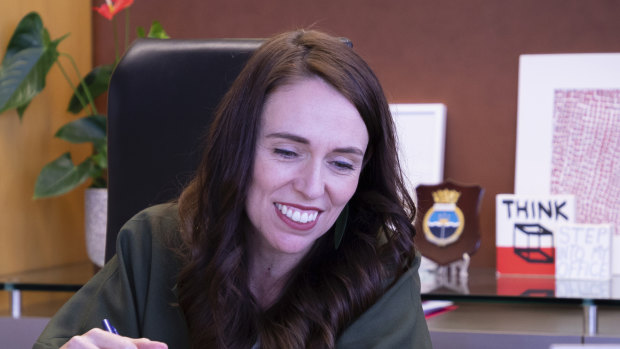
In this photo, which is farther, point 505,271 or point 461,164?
point 461,164

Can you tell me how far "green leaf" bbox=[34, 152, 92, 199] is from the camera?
2.21 m

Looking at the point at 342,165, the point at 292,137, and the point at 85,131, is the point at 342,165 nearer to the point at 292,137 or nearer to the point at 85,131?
the point at 292,137

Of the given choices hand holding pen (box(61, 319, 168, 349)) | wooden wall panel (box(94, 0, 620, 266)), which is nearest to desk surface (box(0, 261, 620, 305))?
wooden wall panel (box(94, 0, 620, 266))

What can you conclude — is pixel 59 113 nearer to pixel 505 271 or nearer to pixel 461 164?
pixel 461 164

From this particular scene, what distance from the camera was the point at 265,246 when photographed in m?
1.43

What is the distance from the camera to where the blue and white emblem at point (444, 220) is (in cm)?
204

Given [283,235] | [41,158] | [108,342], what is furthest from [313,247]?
[41,158]

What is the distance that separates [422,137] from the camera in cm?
222

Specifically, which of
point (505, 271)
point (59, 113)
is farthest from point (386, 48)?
point (59, 113)

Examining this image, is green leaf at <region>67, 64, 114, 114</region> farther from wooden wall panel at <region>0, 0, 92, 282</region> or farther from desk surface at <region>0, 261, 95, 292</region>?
desk surface at <region>0, 261, 95, 292</region>

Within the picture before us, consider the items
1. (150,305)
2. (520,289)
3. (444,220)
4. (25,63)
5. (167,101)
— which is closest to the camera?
(150,305)

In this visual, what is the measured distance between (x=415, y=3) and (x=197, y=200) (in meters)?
1.21

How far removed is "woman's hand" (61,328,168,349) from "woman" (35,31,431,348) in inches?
7.3

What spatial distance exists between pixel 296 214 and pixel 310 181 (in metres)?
0.07
